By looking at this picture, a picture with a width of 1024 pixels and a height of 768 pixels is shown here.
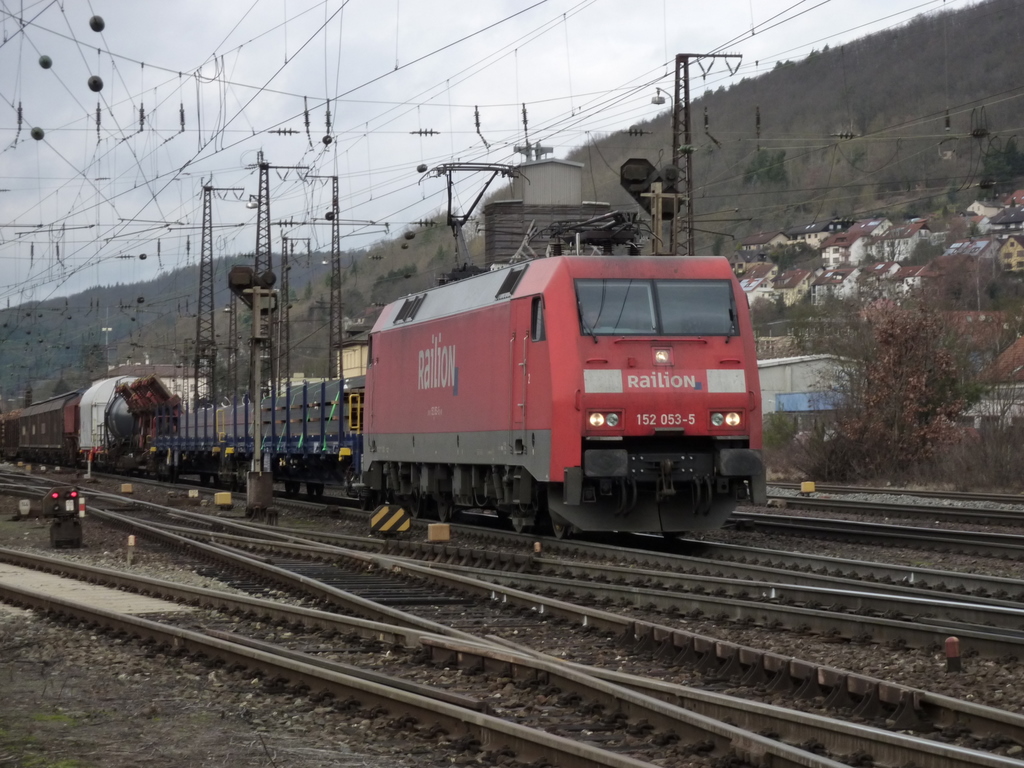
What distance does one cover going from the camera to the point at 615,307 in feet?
50.8

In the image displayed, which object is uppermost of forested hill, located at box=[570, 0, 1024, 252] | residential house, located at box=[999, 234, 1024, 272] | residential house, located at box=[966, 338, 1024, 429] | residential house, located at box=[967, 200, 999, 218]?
forested hill, located at box=[570, 0, 1024, 252]

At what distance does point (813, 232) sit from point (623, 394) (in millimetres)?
136347

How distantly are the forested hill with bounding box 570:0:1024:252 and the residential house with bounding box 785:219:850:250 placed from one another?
6.83ft

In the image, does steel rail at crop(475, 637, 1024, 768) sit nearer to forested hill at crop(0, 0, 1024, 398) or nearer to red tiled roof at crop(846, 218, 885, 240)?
forested hill at crop(0, 0, 1024, 398)

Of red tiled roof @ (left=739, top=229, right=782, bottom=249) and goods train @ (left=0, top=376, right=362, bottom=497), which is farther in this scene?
red tiled roof @ (left=739, top=229, right=782, bottom=249)

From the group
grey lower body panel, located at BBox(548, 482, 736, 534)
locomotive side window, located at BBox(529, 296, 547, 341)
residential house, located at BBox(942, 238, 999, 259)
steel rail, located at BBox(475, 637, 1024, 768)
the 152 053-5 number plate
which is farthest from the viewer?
residential house, located at BBox(942, 238, 999, 259)

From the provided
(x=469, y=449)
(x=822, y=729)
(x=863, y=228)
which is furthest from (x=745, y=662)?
(x=863, y=228)

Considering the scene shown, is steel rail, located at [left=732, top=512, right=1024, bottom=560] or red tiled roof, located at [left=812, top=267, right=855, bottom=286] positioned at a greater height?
red tiled roof, located at [left=812, top=267, right=855, bottom=286]

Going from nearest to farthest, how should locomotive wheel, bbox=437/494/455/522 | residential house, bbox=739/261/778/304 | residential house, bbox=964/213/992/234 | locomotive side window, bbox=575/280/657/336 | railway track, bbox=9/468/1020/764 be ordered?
railway track, bbox=9/468/1020/764 → locomotive side window, bbox=575/280/657/336 → locomotive wheel, bbox=437/494/455/522 → residential house, bbox=964/213/992/234 → residential house, bbox=739/261/778/304

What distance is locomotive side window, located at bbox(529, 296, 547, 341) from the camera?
15500mm

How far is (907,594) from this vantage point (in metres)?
11.1

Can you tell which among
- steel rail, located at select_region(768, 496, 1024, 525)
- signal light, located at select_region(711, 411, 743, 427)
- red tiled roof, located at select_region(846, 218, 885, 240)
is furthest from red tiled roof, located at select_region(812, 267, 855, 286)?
signal light, located at select_region(711, 411, 743, 427)

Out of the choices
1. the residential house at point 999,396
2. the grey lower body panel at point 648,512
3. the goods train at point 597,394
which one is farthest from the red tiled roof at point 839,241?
the grey lower body panel at point 648,512

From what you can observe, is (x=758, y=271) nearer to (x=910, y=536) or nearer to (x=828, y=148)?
(x=828, y=148)
